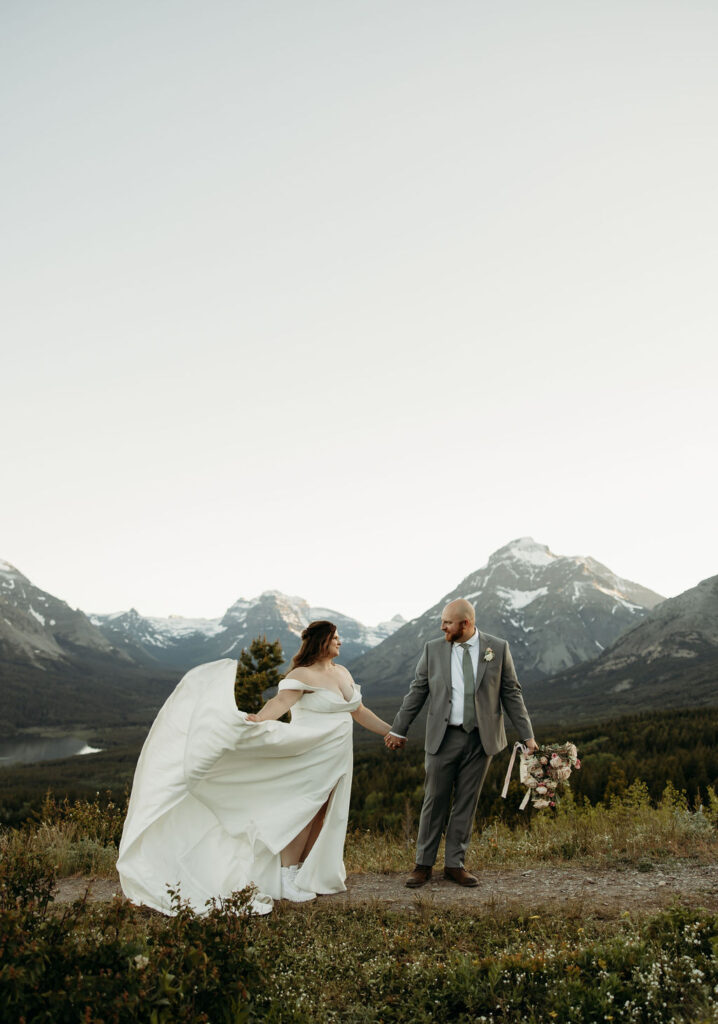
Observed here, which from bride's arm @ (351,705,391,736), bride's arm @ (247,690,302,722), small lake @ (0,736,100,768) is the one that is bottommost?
small lake @ (0,736,100,768)

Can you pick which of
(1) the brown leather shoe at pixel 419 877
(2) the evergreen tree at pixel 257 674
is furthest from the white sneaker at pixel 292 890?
(2) the evergreen tree at pixel 257 674

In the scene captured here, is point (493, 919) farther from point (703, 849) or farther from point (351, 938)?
point (703, 849)

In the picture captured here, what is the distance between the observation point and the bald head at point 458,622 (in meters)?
7.08

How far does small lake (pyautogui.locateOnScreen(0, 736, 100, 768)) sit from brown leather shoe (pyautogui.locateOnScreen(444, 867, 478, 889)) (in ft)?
438

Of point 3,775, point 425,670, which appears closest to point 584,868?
point 425,670

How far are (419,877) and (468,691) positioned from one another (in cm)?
185

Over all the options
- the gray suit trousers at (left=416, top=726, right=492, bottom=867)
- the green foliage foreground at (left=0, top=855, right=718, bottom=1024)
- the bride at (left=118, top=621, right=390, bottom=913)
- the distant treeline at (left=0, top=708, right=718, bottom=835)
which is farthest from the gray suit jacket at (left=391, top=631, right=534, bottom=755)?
the distant treeline at (left=0, top=708, right=718, bottom=835)

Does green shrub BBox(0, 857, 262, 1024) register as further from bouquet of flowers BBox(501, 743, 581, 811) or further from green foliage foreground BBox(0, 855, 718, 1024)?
bouquet of flowers BBox(501, 743, 581, 811)

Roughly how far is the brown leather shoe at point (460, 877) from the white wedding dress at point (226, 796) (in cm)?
107

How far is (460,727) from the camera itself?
698cm

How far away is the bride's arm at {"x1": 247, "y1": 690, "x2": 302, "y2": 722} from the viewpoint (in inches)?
253

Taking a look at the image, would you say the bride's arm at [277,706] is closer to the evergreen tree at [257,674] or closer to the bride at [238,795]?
the bride at [238,795]

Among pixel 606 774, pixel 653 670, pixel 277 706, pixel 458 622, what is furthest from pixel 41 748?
pixel 458 622

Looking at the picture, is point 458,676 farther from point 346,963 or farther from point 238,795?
point 346,963
